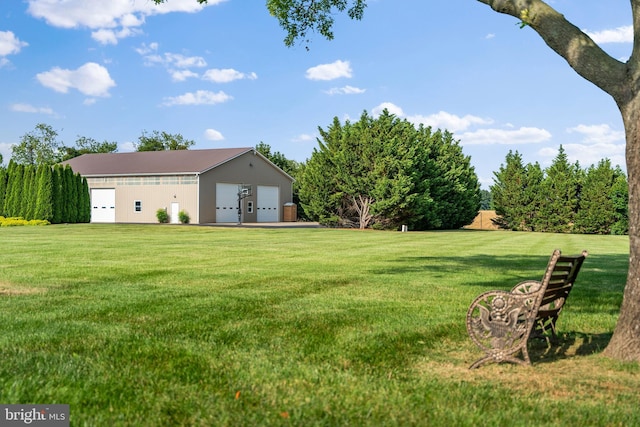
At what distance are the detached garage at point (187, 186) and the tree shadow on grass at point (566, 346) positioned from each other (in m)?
41.9

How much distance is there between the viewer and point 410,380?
16.3 ft

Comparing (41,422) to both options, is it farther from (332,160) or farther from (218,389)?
(332,160)

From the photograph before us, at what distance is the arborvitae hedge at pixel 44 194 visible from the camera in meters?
43.1

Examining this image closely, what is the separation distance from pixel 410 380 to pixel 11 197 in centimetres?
4706

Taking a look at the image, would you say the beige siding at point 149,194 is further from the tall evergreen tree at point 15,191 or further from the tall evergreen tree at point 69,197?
the tall evergreen tree at point 15,191

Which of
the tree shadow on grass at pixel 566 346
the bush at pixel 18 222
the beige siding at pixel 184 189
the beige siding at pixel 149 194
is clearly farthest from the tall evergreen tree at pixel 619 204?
the bush at pixel 18 222

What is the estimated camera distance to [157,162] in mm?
52188

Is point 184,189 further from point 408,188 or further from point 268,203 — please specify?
point 408,188

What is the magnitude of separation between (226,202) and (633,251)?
45.6m

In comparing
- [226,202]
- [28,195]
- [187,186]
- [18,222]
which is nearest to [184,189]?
[187,186]

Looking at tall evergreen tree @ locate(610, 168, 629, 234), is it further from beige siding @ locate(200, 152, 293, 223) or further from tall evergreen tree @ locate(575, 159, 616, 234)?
beige siding @ locate(200, 152, 293, 223)

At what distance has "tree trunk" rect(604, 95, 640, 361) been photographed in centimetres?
565

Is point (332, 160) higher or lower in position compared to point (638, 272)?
higher

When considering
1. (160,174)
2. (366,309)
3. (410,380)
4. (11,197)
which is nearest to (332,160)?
(160,174)
